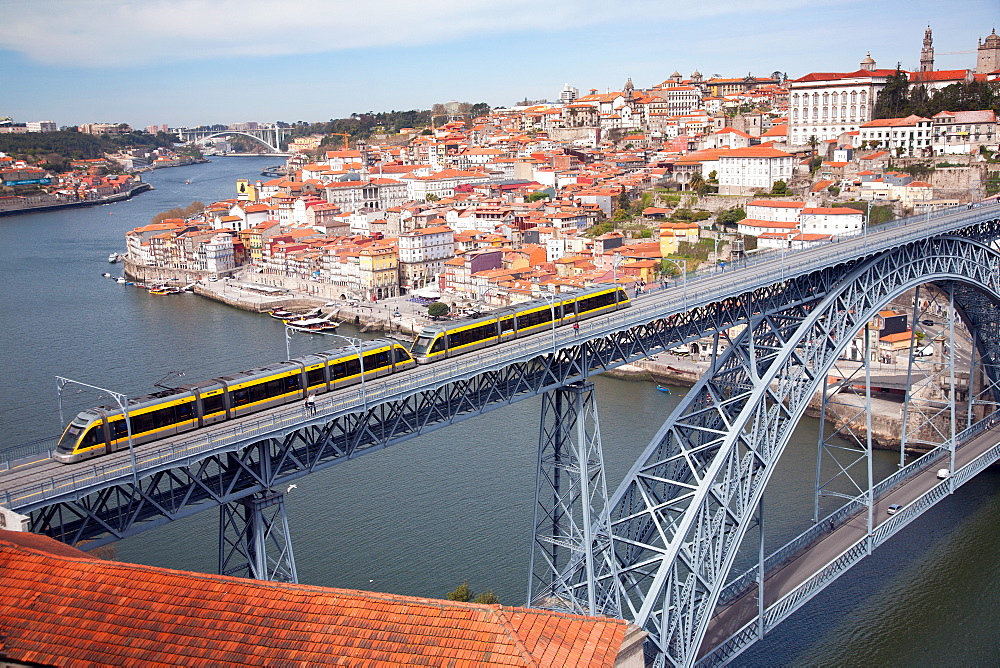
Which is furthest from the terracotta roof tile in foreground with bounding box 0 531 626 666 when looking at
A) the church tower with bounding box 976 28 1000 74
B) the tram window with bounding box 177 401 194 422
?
the church tower with bounding box 976 28 1000 74

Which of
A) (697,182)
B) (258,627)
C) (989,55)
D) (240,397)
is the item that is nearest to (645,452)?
(240,397)

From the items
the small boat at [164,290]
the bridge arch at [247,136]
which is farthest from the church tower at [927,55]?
the bridge arch at [247,136]

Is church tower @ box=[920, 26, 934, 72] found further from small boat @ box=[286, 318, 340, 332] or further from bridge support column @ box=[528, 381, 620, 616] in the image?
bridge support column @ box=[528, 381, 620, 616]

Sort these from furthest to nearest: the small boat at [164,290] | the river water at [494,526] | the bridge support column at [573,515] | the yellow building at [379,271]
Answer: the small boat at [164,290] < the yellow building at [379,271] < the river water at [494,526] < the bridge support column at [573,515]

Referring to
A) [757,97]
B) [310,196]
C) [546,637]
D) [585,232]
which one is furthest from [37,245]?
[546,637]

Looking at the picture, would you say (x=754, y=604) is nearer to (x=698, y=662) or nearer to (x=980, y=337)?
(x=698, y=662)

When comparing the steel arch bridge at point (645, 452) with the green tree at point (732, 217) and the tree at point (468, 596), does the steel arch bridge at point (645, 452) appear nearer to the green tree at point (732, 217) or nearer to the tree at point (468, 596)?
the tree at point (468, 596)

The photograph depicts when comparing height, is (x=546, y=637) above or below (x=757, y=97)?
below
